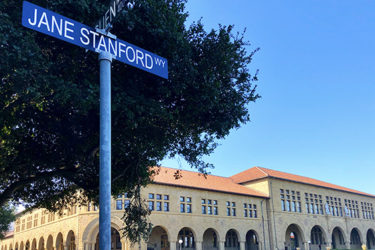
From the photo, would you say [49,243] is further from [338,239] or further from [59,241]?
[338,239]

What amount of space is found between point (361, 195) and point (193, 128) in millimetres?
62668

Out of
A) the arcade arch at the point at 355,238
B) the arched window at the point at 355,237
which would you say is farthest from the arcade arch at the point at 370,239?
the arcade arch at the point at 355,238

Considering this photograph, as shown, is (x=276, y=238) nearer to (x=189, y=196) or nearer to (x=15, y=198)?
(x=189, y=196)

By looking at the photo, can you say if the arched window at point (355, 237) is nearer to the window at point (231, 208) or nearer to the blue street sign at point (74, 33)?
the window at point (231, 208)

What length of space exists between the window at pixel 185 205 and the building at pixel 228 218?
0.35 ft

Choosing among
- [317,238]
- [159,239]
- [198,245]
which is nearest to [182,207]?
[159,239]

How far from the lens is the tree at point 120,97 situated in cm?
887

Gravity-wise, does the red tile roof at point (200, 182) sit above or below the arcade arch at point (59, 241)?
above

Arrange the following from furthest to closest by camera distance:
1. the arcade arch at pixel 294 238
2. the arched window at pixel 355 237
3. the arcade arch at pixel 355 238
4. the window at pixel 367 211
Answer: the window at pixel 367 211 → the arched window at pixel 355 237 → the arcade arch at pixel 355 238 → the arcade arch at pixel 294 238

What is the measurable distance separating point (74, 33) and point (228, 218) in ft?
137

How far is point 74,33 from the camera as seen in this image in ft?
14.9

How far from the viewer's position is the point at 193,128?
40.9 ft

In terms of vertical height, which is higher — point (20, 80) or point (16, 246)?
point (20, 80)

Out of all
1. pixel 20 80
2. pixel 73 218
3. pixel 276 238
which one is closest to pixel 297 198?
pixel 276 238
